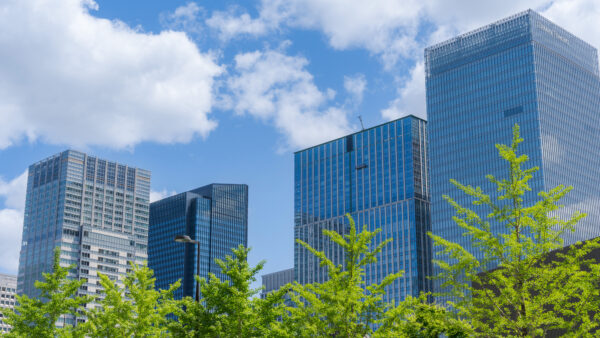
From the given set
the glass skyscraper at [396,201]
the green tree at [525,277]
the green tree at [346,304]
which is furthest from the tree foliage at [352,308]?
the glass skyscraper at [396,201]

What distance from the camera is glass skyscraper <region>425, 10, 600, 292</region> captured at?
160m

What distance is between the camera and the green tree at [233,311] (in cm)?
3850

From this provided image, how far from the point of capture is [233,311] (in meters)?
38.8

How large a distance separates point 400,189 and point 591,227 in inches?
1843

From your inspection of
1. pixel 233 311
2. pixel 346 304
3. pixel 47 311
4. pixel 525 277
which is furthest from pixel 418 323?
pixel 47 311

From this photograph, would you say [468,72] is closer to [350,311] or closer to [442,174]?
[442,174]

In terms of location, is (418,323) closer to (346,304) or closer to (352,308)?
(352,308)

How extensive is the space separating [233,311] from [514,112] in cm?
13549

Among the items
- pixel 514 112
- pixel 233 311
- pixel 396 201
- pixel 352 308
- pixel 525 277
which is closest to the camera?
pixel 525 277

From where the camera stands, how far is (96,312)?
4366 centimetres

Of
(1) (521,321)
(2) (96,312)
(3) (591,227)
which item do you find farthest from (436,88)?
(1) (521,321)

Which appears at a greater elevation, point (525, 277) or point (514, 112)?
point (514, 112)

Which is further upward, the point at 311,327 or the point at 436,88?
the point at 436,88

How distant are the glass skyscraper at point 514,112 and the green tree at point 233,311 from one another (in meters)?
121
